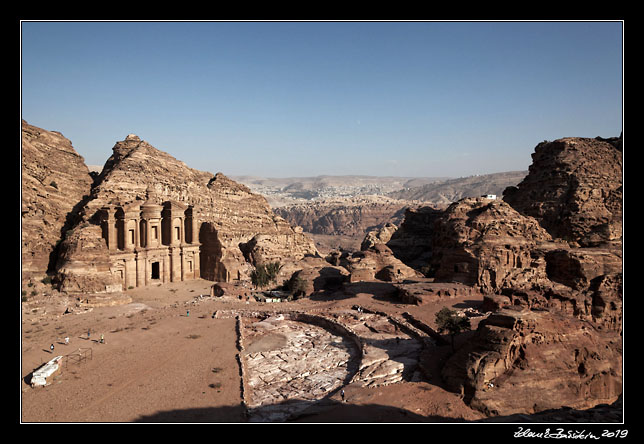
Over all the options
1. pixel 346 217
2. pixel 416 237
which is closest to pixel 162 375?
pixel 416 237

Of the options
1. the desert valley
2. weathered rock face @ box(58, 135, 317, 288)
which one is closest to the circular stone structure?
the desert valley

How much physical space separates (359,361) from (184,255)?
27.7 metres

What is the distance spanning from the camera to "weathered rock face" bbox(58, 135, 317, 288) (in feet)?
140

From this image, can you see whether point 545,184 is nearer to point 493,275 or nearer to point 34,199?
point 493,275

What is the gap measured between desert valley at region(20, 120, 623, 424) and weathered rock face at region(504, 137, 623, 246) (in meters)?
0.23

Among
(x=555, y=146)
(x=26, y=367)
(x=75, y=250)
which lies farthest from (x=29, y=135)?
(x=555, y=146)

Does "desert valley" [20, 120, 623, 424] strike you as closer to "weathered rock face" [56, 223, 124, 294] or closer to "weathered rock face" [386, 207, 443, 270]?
"weathered rock face" [56, 223, 124, 294]

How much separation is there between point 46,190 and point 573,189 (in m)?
60.6

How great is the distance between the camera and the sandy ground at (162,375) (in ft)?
49.3

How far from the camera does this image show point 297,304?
110 feet

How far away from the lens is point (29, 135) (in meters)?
42.3

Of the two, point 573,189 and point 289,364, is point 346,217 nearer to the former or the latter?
point 573,189

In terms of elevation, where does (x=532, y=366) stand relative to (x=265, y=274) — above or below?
below

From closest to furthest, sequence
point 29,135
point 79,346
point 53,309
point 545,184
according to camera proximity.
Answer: point 79,346 → point 53,309 → point 29,135 → point 545,184
